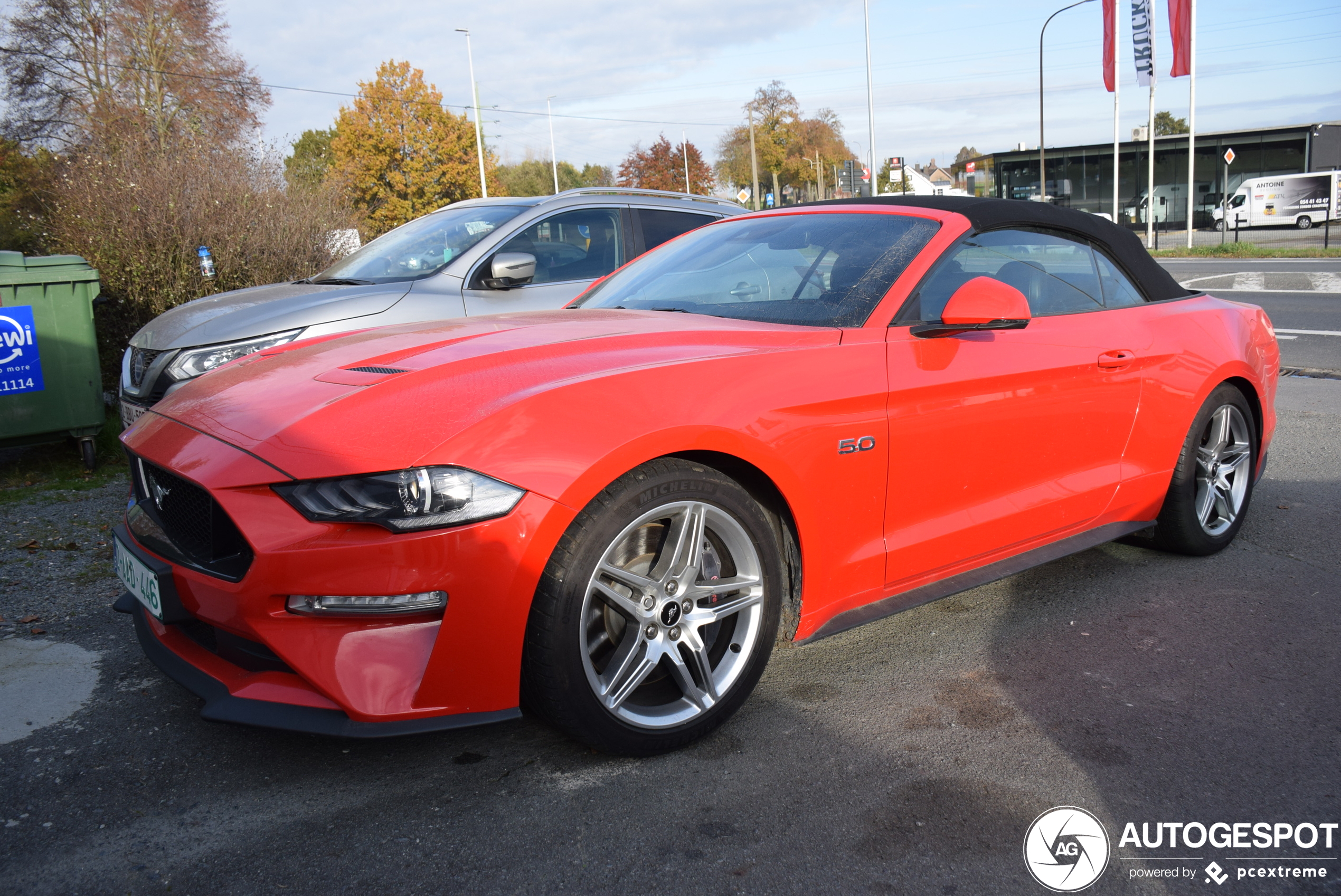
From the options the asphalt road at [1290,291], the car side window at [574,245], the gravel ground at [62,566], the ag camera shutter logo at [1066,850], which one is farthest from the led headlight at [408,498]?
the asphalt road at [1290,291]

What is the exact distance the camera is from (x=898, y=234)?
3.29 m

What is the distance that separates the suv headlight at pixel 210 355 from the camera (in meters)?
5.23

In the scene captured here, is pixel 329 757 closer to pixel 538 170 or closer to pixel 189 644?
pixel 189 644

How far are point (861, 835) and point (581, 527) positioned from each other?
0.96 meters

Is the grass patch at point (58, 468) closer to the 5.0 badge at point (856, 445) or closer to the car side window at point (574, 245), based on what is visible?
the car side window at point (574, 245)

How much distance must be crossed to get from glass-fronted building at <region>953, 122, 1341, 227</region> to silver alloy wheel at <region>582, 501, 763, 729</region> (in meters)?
50.3

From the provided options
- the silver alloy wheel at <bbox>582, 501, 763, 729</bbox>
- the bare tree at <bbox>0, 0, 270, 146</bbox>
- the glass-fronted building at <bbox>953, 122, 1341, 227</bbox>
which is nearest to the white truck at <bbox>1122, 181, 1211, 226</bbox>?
the glass-fronted building at <bbox>953, 122, 1341, 227</bbox>

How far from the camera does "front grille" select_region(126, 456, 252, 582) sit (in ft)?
7.52

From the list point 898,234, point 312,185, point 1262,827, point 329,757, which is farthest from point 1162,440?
point 312,185

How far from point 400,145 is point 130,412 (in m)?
43.9

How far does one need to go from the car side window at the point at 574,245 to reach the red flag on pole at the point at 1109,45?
35794mm

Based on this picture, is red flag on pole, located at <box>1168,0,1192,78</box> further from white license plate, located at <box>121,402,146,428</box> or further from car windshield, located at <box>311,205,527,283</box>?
white license plate, located at <box>121,402,146,428</box>

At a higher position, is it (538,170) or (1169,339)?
(538,170)

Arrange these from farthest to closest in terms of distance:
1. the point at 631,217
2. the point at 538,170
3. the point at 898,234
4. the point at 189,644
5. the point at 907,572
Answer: the point at 538,170 → the point at 631,217 → the point at 898,234 → the point at 907,572 → the point at 189,644
